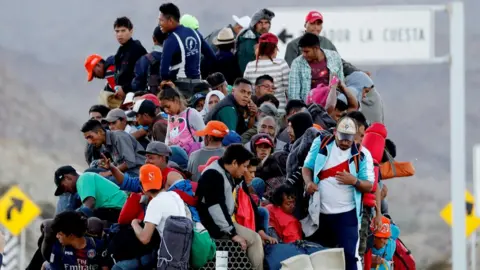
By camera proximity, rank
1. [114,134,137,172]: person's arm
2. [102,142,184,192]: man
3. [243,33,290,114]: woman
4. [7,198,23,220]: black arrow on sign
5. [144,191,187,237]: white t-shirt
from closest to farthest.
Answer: [144,191,187,237]: white t-shirt < [102,142,184,192]: man < [114,134,137,172]: person's arm < [243,33,290,114]: woman < [7,198,23,220]: black arrow on sign

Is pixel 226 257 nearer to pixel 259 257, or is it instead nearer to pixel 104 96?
pixel 259 257

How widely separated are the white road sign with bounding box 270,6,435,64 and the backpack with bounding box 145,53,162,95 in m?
9.11

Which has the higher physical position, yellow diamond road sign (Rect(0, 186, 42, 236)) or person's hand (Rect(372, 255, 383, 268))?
person's hand (Rect(372, 255, 383, 268))

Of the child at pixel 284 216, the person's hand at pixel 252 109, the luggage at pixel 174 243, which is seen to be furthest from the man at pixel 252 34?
the luggage at pixel 174 243

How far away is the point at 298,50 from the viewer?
930 inches

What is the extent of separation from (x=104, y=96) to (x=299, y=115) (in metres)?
6.09

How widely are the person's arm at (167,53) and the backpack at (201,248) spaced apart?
5.83 meters

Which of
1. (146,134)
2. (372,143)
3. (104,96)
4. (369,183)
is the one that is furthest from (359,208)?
(104,96)

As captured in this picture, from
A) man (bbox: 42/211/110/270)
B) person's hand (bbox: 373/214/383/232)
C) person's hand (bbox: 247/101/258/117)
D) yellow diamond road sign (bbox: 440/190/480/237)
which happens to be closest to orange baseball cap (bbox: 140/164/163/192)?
man (bbox: 42/211/110/270)

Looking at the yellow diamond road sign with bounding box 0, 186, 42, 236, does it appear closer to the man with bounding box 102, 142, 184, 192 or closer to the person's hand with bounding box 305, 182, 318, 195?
the man with bounding box 102, 142, 184, 192

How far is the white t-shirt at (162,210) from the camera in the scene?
1678 cm

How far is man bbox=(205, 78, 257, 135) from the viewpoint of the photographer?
20703 millimetres

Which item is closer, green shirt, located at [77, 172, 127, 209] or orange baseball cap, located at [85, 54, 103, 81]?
green shirt, located at [77, 172, 127, 209]

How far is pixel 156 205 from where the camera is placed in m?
16.8
